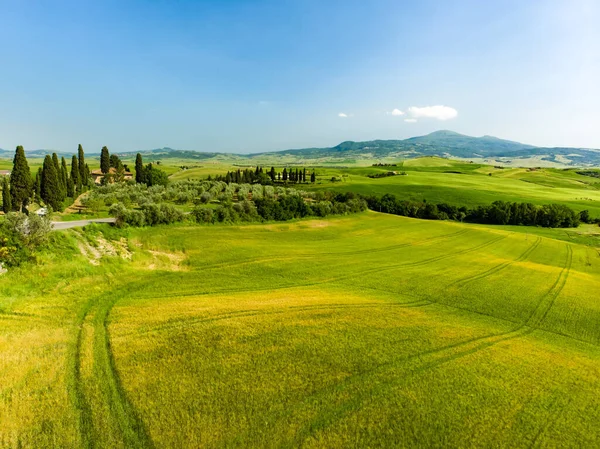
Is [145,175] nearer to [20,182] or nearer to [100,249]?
[20,182]

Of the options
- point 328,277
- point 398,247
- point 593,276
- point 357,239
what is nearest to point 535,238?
point 593,276

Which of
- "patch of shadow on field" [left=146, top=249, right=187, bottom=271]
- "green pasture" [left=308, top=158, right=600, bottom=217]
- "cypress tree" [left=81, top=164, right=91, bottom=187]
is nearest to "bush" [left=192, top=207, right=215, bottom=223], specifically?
"patch of shadow on field" [left=146, top=249, right=187, bottom=271]

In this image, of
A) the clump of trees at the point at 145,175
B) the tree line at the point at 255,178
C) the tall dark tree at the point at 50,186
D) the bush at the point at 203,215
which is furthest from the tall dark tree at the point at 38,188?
the tree line at the point at 255,178

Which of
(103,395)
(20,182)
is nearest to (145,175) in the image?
(20,182)

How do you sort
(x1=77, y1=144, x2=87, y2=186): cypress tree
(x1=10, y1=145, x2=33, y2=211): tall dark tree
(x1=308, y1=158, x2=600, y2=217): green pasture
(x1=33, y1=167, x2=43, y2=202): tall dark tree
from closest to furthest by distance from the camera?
(x1=10, y1=145, x2=33, y2=211): tall dark tree < (x1=33, y1=167, x2=43, y2=202): tall dark tree < (x1=77, y1=144, x2=87, y2=186): cypress tree < (x1=308, y1=158, x2=600, y2=217): green pasture

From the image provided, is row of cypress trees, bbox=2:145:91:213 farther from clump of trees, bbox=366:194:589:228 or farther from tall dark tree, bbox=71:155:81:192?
clump of trees, bbox=366:194:589:228

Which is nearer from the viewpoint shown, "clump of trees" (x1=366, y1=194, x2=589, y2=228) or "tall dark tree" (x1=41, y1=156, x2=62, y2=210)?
"tall dark tree" (x1=41, y1=156, x2=62, y2=210)

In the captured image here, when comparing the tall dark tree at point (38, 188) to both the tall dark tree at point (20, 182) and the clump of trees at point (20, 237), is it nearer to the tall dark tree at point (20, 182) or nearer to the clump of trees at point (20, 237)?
the tall dark tree at point (20, 182)
